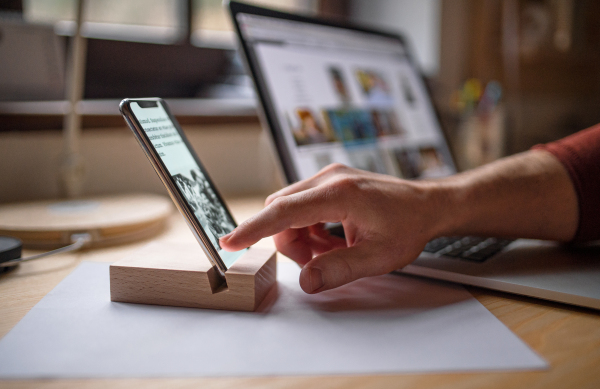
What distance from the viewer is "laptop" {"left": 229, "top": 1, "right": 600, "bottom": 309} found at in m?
0.50

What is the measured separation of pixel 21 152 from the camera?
0.89m

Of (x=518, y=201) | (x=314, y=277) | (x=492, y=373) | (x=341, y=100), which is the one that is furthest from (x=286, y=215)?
(x=341, y=100)

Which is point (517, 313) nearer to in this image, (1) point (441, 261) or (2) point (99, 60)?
(1) point (441, 261)

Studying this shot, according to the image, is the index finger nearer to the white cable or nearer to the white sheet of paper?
the white sheet of paper

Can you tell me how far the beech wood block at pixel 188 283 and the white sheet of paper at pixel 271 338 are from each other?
1cm

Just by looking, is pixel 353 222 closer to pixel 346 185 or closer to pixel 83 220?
pixel 346 185

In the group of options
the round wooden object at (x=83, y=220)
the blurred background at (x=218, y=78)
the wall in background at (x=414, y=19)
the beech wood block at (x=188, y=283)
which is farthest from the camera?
the wall in background at (x=414, y=19)

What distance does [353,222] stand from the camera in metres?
0.47

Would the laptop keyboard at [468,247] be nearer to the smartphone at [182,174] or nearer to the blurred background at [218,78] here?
the smartphone at [182,174]

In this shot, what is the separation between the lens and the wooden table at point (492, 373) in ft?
0.99

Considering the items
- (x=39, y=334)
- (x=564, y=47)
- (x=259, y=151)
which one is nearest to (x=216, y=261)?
(x=39, y=334)

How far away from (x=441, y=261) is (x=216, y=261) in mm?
276

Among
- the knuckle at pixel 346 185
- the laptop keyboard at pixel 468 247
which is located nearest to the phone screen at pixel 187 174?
the knuckle at pixel 346 185

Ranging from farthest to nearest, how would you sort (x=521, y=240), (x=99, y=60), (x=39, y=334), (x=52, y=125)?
(x=99, y=60), (x=52, y=125), (x=521, y=240), (x=39, y=334)
